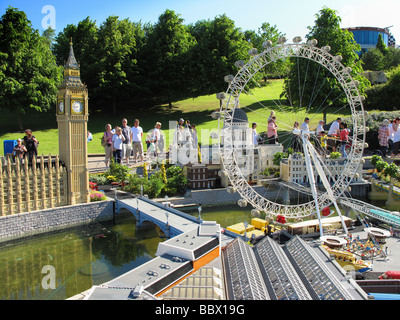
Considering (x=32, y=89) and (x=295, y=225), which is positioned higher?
(x=32, y=89)

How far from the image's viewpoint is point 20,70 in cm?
3725

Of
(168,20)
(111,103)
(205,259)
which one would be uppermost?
(168,20)

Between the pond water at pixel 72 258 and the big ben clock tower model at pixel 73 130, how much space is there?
2.24m

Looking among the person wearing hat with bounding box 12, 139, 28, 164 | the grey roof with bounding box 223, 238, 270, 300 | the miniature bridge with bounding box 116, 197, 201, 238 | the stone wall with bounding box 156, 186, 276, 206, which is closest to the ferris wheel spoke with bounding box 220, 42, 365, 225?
the stone wall with bounding box 156, 186, 276, 206

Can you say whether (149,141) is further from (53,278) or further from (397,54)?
(397,54)

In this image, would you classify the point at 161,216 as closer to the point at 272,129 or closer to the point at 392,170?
the point at 272,129

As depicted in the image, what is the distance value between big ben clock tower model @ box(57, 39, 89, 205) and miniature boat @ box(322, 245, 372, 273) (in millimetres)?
13734

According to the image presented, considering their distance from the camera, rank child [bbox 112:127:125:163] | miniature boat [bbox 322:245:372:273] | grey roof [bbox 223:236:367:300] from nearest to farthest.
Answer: grey roof [bbox 223:236:367:300], miniature boat [bbox 322:245:372:273], child [bbox 112:127:125:163]

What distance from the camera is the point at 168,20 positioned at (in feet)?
154

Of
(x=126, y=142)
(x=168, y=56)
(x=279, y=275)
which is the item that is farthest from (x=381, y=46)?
(x=279, y=275)

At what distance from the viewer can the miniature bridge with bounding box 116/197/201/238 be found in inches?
750

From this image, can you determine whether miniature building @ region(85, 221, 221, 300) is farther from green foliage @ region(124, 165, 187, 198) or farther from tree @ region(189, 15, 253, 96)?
tree @ region(189, 15, 253, 96)

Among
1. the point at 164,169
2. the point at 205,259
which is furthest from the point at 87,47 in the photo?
the point at 205,259

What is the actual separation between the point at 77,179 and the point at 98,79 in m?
23.8
